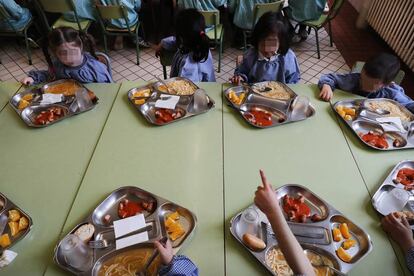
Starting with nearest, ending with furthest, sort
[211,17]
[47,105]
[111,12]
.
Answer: [47,105], [211,17], [111,12]

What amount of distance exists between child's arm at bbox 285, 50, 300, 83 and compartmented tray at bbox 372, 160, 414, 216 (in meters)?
1.06

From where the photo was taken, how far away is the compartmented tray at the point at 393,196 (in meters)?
1.23

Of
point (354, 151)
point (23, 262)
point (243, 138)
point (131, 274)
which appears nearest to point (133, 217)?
point (131, 274)

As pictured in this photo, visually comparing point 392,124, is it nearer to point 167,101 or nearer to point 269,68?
point 269,68

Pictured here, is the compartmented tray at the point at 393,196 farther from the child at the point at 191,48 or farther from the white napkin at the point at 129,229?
the child at the point at 191,48

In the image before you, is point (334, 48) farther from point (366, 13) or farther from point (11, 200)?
point (11, 200)

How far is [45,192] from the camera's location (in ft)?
4.28

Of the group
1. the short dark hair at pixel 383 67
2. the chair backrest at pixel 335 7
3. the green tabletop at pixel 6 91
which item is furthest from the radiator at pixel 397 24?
the green tabletop at pixel 6 91

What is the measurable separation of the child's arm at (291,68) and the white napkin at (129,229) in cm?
156

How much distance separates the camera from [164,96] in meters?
1.84

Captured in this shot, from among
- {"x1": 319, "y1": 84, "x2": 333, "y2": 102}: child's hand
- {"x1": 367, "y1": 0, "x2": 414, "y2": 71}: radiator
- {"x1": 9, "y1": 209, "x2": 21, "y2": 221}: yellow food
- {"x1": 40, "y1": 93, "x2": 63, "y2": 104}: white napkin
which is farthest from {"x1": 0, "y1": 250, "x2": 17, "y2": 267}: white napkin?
{"x1": 367, "y1": 0, "x2": 414, "y2": 71}: radiator

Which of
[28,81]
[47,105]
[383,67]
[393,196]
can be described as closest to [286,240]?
[393,196]

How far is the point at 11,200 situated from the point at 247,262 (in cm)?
107

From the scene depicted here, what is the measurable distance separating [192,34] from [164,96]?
1.65 feet
